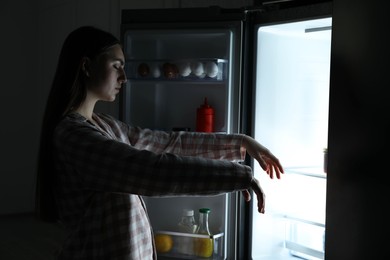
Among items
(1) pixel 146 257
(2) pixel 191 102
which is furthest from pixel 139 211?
(2) pixel 191 102

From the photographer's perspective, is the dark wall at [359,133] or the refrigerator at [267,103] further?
the refrigerator at [267,103]

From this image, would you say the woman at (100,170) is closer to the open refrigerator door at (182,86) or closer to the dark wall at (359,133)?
the dark wall at (359,133)

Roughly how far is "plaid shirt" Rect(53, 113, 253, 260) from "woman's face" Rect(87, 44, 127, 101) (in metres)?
0.11

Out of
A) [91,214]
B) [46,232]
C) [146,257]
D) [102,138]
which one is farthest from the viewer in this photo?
[46,232]

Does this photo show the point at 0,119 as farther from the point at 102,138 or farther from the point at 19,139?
the point at 102,138

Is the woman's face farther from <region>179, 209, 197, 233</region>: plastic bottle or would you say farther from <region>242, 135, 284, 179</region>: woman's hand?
<region>179, 209, 197, 233</region>: plastic bottle

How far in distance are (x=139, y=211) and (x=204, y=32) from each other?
3.99ft

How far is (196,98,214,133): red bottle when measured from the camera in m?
2.40

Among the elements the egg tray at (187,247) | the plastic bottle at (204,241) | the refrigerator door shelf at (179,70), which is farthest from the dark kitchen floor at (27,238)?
the refrigerator door shelf at (179,70)

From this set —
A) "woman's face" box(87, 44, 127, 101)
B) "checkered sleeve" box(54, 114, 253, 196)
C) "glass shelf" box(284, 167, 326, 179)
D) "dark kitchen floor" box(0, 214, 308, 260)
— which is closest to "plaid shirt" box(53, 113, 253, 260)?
"checkered sleeve" box(54, 114, 253, 196)

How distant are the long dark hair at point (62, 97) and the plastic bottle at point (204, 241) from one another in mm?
1131

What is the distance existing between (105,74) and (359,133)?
703mm

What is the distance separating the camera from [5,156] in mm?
4461

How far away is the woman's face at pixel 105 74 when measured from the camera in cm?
127
